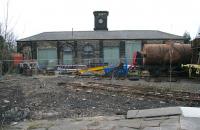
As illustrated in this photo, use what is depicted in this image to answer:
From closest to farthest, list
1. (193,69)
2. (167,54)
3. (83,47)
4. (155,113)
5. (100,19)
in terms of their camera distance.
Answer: (155,113) < (193,69) < (167,54) < (83,47) < (100,19)

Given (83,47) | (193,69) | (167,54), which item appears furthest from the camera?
(83,47)

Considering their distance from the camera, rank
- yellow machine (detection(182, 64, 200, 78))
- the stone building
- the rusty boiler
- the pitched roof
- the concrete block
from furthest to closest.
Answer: the pitched roof → the stone building → the rusty boiler → yellow machine (detection(182, 64, 200, 78)) → the concrete block

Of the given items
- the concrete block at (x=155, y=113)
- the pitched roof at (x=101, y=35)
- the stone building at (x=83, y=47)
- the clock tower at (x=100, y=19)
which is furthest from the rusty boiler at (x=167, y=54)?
the clock tower at (x=100, y=19)

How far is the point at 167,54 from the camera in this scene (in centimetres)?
2558

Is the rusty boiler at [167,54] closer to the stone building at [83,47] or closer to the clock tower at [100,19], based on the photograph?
the stone building at [83,47]

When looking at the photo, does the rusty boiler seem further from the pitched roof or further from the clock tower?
the clock tower

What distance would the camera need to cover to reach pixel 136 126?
732 centimetres

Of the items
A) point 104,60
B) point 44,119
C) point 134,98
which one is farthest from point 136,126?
point 104,60

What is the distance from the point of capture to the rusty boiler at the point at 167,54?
1007 inches

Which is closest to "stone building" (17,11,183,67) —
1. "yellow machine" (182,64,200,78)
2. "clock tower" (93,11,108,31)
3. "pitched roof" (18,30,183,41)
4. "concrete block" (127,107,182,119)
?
"pitched roof" (18,30,183,41)

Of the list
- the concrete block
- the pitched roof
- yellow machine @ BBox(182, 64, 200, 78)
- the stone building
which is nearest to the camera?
the concrete block

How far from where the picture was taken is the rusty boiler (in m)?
25.6

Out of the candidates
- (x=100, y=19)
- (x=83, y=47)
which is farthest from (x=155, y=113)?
(x=100, y=19)

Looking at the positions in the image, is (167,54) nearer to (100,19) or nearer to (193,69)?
(193,69)
